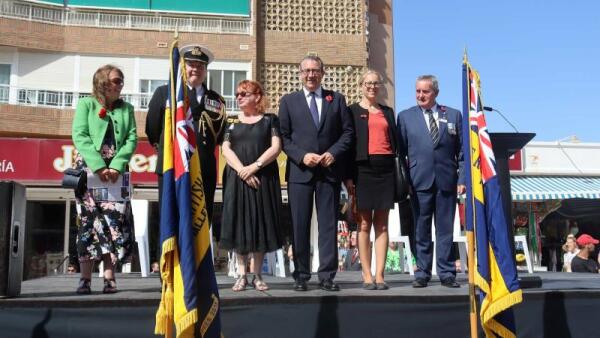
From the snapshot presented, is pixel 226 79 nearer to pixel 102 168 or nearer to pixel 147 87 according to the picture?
pixel 147 87

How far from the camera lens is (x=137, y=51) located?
20516 mm

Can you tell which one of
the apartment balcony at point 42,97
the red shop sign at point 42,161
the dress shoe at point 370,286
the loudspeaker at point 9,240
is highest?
the apartment balcony at point 42,97

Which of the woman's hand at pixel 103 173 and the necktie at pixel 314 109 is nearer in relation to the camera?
the woman's hand at pixel 103 173

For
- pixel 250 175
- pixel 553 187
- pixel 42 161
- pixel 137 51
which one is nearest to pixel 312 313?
pixel 250 175

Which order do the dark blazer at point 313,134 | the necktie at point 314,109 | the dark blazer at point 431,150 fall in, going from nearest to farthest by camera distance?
the dark blazer at point 313,134, the necktie at point 314,109, the dark blazer at point 431,150

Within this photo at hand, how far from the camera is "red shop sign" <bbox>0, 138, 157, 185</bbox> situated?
55.3 ft

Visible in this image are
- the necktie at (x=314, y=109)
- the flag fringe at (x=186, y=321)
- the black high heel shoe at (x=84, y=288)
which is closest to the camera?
the flag fringe at (x=186, y=321)

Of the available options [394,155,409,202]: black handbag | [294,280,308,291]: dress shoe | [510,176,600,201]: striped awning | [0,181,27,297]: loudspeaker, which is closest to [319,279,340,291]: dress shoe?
[294,280,308,291]: dress shoe

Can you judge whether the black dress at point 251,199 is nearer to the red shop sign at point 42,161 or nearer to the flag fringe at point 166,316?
the flag fringe at point 166,316

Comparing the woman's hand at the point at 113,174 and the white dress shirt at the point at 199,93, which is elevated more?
the white dress shirt at the point at 199,93

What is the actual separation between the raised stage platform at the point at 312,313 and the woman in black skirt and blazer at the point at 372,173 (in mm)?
577

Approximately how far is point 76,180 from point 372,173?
2.53 metres

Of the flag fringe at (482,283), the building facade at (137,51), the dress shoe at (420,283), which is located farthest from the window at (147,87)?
the flag fringe at (482,283)

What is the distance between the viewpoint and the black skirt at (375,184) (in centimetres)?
556
